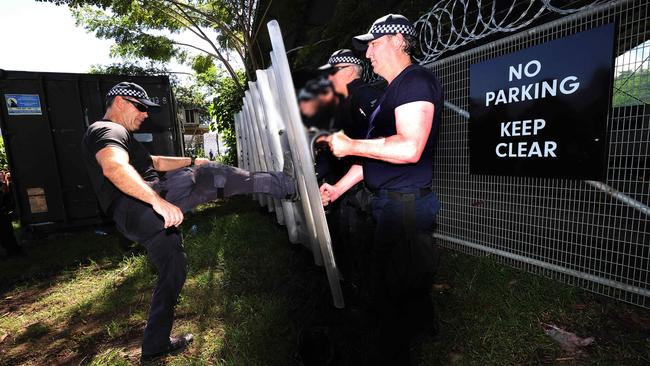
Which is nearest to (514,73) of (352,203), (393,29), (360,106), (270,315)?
(360,106)

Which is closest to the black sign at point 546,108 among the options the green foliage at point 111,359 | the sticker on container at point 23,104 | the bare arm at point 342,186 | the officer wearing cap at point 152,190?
the bare arm at point 342,186

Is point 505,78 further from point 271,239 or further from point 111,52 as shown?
point 111,52

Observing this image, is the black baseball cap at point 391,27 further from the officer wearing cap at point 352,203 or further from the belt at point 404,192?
the belt at point 404,192

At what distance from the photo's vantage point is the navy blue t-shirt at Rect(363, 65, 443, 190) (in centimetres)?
156

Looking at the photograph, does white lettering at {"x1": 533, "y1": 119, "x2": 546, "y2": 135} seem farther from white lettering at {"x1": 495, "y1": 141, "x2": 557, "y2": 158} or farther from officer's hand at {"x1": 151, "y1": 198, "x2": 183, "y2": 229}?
officer's hand at {"x1": 151, "y1": 198, "x2": 183, "y2": 229}

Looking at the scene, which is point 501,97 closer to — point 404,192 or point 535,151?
point 535,151

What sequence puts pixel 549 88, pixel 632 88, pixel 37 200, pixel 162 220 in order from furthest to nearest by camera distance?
pixel 37 200 → pixel 549 88 → pixel 632 88 → pixel 162 220

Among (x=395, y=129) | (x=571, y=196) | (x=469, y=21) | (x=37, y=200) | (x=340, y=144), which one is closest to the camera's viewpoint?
(x=340, y=144)

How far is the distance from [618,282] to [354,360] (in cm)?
208

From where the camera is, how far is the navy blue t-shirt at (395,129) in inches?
61.6

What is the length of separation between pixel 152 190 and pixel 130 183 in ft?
0.41

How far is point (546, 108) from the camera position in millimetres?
2562

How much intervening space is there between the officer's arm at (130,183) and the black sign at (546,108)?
8.88 ft

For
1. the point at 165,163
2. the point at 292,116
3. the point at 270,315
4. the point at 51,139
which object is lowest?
the point at 270,315
